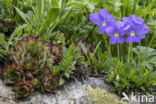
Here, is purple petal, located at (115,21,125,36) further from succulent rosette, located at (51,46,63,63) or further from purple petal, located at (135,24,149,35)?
succulent rosette, located at (51,46,63,63)

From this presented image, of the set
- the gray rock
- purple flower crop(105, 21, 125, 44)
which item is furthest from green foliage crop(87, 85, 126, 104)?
purple flower crop(105, 21, 125, 44)

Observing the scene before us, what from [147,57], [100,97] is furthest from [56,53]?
[147,57]

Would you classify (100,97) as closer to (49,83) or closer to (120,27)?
(49,83)

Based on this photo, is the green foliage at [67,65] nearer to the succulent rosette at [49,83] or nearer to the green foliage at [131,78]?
the succulent rosette at [49,83]

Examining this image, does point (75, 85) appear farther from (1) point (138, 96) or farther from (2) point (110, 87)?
(1) point (138, 96)

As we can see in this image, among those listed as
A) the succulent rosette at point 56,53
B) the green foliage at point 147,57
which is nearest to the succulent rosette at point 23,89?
the succulent rosette at point 56,53
